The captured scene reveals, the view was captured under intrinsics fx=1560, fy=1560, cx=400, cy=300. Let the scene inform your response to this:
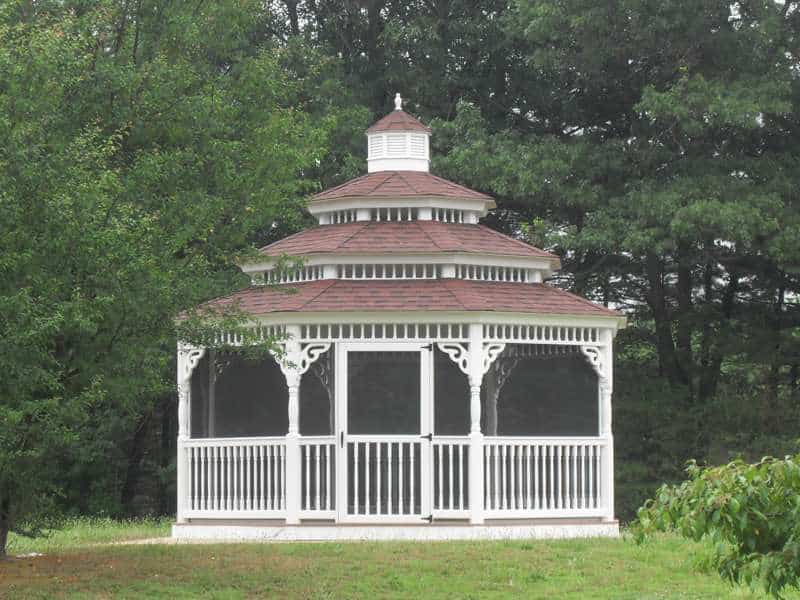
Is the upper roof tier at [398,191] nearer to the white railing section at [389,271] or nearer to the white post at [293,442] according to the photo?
the white railing section at [389,271]

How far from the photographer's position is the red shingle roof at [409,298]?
68.5 feet

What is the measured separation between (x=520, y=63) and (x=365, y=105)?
3697mm

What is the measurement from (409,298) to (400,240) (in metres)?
1.35

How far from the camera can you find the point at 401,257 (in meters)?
21.9

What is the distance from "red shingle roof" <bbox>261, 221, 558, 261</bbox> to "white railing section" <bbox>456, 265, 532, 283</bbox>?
345 millimetres

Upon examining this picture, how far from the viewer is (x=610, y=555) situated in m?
18.5

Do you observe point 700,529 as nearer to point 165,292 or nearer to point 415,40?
point 165,292

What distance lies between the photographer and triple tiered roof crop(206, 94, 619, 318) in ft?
69.5

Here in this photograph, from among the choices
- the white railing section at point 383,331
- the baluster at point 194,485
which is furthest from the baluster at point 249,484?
the white railing section at point 383,331

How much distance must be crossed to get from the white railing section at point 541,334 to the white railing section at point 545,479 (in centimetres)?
138

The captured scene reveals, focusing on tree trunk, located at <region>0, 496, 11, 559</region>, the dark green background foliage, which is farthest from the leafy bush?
tree trunk, located at <region>0, 496, 11, 559</region>

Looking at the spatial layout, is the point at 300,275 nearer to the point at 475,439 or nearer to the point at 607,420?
the point at 475,439

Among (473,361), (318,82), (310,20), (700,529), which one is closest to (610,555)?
→ (473,361)

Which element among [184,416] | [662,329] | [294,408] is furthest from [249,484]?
[662,329]
